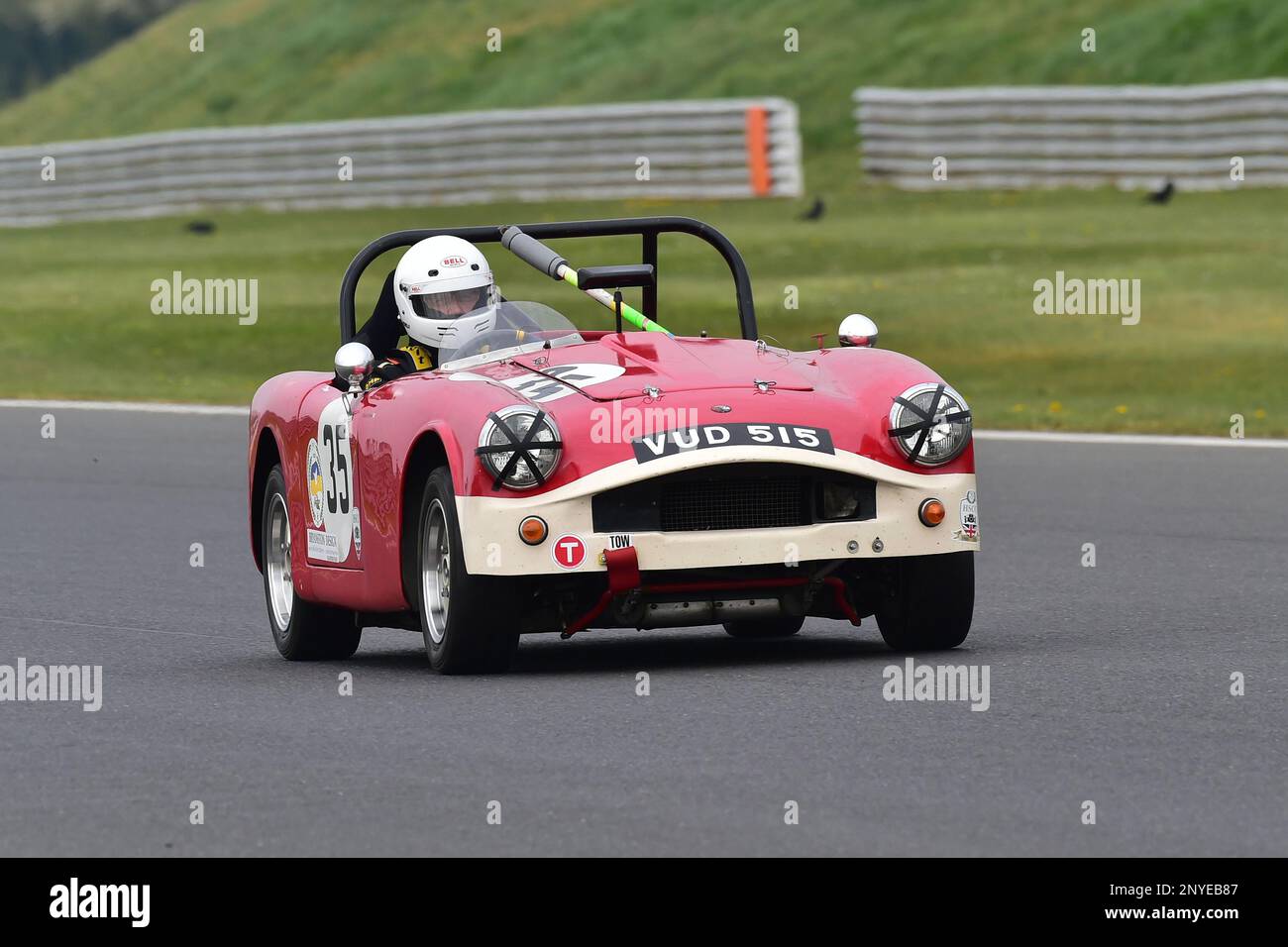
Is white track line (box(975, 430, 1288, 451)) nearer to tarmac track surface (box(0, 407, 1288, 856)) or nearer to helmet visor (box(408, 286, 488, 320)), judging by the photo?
tarmac track surface (box(0, 407, 1288, 856))

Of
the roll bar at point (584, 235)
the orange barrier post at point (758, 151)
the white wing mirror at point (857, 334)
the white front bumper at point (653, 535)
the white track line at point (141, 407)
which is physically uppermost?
the orange barrier post at point (758, 151)

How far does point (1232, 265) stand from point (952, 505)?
57.2 feet

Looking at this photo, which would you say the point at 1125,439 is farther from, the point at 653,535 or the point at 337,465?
the point at 653,535

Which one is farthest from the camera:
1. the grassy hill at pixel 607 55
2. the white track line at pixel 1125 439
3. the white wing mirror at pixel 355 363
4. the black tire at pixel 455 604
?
the grassy hill at pixel 607 55

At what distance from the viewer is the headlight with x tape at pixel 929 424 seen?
881 cm

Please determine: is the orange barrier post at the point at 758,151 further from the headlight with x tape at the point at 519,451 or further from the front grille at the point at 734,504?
the headlight with x tape at the point at 519,451

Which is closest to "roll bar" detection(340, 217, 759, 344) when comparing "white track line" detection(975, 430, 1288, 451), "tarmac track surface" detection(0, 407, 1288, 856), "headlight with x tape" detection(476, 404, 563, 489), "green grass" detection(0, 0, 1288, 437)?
"tarmac track surface" detection(0, 407, 1288, 856)

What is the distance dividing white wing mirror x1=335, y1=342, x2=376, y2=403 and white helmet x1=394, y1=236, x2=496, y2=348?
42 centimetres

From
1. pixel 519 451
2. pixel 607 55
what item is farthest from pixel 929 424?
pixel 607 55

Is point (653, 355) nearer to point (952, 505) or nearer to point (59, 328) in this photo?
point (952, 505)

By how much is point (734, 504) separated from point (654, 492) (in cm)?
28

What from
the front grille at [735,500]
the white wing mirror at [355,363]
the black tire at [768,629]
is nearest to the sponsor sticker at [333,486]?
the white wing mirror at [355,363]

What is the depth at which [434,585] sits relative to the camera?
354 inches

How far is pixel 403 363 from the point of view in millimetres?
9984
